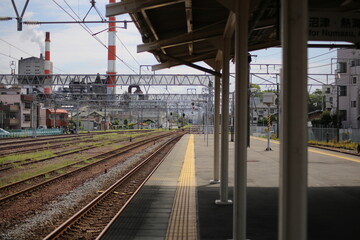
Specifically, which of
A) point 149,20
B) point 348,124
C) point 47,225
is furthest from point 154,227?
point 348,124

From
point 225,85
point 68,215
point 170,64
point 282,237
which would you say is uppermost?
point 170,64

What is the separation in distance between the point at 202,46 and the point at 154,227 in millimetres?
5972

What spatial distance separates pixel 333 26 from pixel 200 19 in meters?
3.75

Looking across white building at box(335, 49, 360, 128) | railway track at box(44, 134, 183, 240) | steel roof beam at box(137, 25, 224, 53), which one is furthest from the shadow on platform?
white building at box(335, 49, 360, 128)

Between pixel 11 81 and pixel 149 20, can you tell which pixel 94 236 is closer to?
pixel 149 20

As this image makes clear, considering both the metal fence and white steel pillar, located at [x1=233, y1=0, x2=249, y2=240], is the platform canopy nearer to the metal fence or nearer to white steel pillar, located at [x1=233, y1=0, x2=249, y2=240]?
white steel pillar, located at [x1=233, y1=0, x2=249, y2=240]

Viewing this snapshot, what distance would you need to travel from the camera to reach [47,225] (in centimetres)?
724

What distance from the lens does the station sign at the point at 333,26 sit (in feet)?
18.0

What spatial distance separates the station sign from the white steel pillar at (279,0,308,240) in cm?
243

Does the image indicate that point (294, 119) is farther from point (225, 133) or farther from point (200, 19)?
point (200, 19)

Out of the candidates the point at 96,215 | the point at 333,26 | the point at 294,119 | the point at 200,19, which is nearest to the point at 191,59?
the point at 200,19

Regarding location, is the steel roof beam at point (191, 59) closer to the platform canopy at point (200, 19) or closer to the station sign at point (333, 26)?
the platform canopy at point (200, 19)

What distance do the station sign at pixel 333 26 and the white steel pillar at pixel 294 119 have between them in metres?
2.43

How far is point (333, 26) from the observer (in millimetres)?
5688
